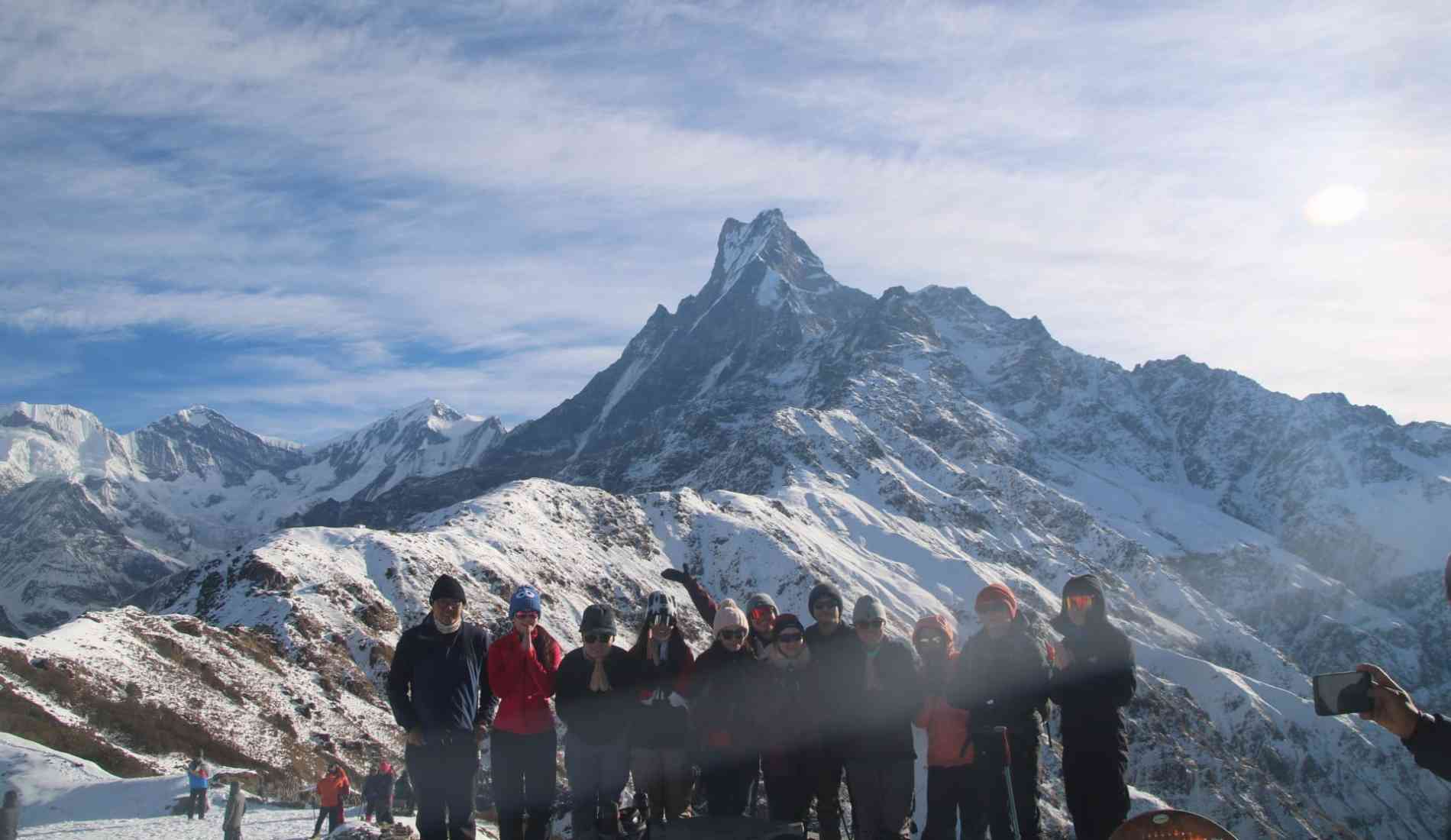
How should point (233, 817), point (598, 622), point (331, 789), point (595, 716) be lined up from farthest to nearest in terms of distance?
point (331, 789)
point (233, 817)
point (598, 622)
point (595, 716)

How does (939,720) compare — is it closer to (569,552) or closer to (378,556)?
(378,556)

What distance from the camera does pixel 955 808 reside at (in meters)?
9.62

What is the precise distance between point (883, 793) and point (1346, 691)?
17.5ft

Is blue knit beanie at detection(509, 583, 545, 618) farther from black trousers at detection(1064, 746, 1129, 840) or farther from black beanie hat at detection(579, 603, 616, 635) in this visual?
black trousers at detection(1064, 746, 1129, 840)

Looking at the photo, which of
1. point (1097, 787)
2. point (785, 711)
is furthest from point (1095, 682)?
point (785, 711)

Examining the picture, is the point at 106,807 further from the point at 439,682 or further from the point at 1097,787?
the point at 1097,787

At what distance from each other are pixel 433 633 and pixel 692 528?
13315 cm

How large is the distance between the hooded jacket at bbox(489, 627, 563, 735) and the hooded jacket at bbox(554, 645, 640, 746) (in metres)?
0.18

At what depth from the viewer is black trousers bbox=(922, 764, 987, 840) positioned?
372 inches

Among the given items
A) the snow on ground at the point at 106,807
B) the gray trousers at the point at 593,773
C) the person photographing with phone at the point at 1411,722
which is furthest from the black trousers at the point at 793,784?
the snow on ground at the point at 106,807

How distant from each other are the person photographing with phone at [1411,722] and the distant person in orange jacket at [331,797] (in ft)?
73.1

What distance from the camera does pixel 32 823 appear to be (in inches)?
838

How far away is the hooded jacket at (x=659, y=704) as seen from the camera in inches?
395

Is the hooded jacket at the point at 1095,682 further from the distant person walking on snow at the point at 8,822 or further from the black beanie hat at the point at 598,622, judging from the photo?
the distant person walking on snow at the point at 8,822
